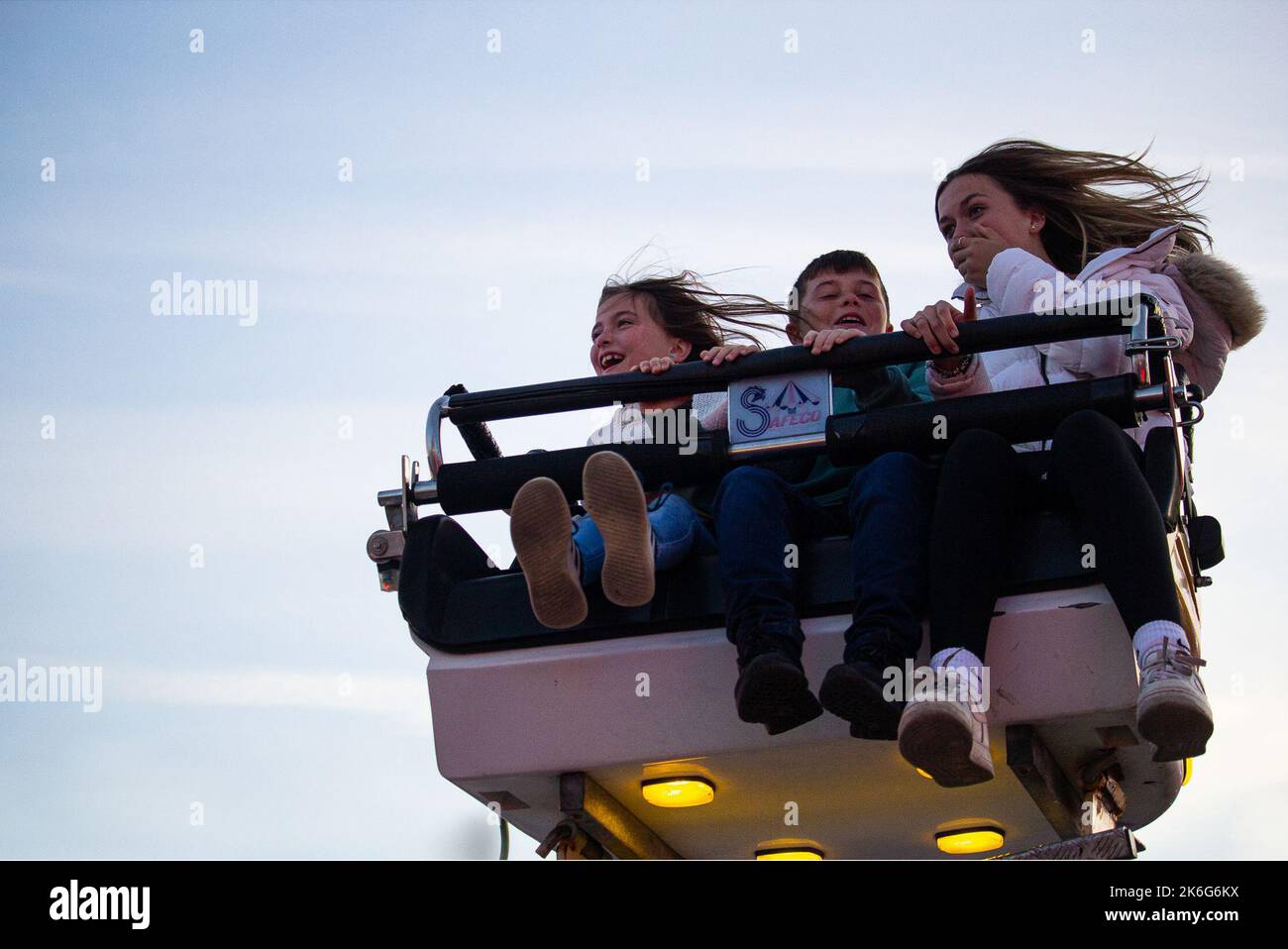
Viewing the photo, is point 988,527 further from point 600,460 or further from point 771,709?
point 600,460

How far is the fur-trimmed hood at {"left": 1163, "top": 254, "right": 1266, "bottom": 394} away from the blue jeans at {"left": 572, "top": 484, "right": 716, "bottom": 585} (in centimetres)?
133

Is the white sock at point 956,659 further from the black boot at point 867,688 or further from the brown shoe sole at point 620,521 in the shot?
the brown shoe sole at point 620,521

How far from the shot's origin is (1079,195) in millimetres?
4762

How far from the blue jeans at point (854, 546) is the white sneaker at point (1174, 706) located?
0.47 meters

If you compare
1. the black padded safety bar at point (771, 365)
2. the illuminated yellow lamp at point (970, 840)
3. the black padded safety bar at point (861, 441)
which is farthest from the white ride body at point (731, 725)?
the black padded safety bar at point (771, 365)

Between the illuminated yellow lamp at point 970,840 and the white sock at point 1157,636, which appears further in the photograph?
the illuminated yellow lamp at point 970,840

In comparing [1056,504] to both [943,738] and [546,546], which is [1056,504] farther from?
[546,546]

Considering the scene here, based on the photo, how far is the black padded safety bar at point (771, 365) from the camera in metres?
3.69

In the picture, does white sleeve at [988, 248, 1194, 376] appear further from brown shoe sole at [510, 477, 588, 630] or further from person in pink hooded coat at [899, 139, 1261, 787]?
brown shoe sole at [510, 477, 588, 630]

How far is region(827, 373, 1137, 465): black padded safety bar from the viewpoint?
11.8 feet
